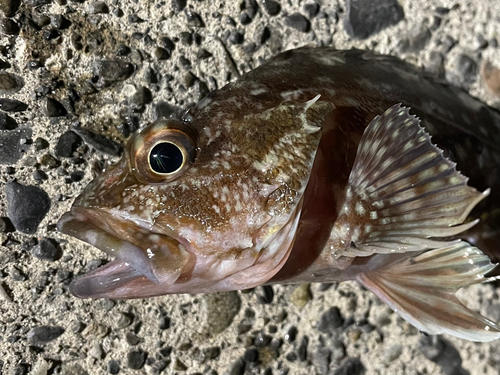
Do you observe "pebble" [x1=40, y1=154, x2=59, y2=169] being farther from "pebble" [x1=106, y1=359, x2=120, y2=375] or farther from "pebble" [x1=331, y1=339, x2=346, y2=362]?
"pebble" [x1=331, y1=339, x2=346, y2=362]

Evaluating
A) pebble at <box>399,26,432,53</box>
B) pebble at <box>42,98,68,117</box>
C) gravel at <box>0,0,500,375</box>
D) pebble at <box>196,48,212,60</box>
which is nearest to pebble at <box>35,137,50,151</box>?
gravel at <box>0,0,500,375</box>

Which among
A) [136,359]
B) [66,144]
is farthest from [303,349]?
[66,144]

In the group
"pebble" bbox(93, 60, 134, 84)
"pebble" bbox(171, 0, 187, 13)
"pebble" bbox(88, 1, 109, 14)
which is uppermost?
"pebble" bbox(171, 0, 187, 13)

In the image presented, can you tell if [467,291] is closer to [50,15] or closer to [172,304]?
[172,304]

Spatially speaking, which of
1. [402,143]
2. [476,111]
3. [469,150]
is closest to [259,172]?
[402,143]

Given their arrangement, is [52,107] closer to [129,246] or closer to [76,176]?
[76,176]

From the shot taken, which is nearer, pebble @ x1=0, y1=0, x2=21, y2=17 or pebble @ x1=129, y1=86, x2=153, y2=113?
pebble @ x1=0, y1=0, x2=21, y2=17

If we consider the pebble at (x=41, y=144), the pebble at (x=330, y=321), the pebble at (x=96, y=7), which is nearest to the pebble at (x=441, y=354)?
the pebble at (x=330, y=321)
